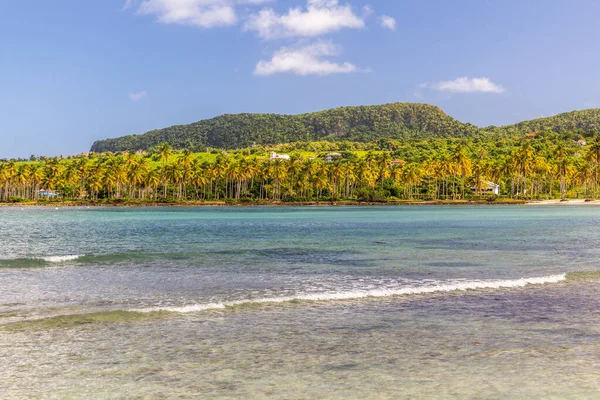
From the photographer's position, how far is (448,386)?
10109mm

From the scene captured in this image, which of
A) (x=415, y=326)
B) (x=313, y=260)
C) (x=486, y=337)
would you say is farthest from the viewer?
(x=313, y=260)

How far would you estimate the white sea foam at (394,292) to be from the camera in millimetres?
17422

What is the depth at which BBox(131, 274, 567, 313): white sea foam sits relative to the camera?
17422 millimetres

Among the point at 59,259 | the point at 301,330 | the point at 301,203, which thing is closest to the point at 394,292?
the point at 301,330

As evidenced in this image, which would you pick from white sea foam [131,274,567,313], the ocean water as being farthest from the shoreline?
white sea foam [131,274,567,313]

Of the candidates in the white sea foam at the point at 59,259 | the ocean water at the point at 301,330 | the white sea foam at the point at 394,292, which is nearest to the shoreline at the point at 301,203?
the white sea foam at the point at 59,259

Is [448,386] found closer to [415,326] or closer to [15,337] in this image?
[415,326]

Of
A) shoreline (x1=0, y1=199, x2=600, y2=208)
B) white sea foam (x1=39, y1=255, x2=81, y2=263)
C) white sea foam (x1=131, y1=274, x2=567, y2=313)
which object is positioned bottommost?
shoreline (x1=0, y1=199, x2=600, y2=208)

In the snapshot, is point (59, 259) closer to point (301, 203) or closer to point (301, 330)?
point (301, 330)

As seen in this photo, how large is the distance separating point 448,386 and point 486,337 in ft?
12.6

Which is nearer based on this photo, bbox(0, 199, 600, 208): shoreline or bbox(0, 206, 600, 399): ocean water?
bbox(0, 206, 600, 399): ocean water

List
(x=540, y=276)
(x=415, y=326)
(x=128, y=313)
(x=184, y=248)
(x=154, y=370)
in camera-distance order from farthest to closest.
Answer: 1. (x=184, y=248)
2. (x=540, y=276)
3. (x=128, y=313)
4. (x=415, y=326)
5. (x=154, y=370)

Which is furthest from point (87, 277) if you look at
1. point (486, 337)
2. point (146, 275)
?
point (486, 337)

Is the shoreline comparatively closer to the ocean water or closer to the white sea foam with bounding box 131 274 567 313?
the ocean water
